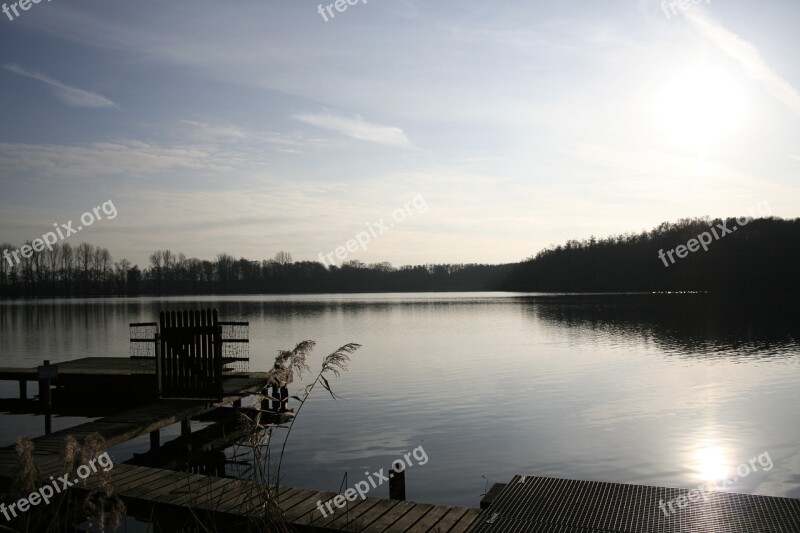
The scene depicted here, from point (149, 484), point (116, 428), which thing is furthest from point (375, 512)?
point (116, 428)

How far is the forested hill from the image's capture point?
118 m

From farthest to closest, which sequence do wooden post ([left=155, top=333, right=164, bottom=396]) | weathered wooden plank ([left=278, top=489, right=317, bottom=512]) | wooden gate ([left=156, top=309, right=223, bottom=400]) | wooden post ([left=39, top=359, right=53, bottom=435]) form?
wooden post ([left=39, top=359, right=53, bottom=435])
wooden post ([left=155, top=333, right=164, bottom=396])
wooden gate ([left=156, top=309, right=223, bottom=400])
weathered wooden plank ([left=278, top=489, right=317, bottom=512])

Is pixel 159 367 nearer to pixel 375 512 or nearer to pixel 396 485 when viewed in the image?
pixel 396 485

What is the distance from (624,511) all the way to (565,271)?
15546 centimetres

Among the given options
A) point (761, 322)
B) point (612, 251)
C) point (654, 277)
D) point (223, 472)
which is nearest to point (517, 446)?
point (223, 472)

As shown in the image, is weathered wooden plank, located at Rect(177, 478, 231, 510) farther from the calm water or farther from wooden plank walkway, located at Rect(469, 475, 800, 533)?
the calm water

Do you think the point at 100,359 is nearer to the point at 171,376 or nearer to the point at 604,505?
the point at 171,376

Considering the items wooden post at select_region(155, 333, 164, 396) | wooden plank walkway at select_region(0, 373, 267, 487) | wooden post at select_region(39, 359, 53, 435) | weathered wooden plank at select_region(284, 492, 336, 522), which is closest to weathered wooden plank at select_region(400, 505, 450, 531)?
weathered wooden plank at select_region(284, 492, 336, 522)

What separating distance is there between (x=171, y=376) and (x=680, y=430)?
12419 mm

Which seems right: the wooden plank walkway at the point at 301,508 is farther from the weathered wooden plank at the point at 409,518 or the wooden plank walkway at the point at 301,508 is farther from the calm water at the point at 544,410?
the calm water at the point at 544,410

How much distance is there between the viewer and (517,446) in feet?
47.1

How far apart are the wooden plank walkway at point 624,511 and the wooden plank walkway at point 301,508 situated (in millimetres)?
581

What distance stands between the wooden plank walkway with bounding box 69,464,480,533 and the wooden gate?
19.4ft

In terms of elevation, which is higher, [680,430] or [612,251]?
[612,251]
